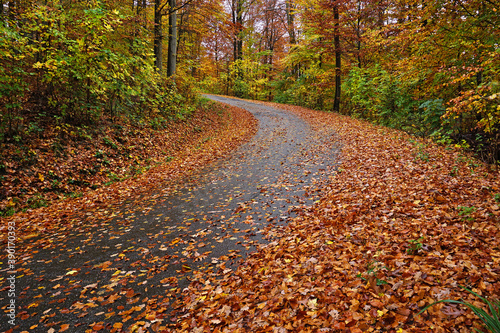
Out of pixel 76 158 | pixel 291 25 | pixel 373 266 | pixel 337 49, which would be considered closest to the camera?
pixel 373 266

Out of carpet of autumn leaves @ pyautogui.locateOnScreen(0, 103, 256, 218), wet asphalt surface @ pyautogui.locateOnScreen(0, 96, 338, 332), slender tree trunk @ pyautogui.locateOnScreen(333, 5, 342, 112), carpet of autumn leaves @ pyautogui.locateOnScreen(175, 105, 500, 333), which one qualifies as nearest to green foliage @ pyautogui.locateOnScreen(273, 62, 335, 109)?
slender tree trunk @ pyautogui.locateOnScreen(333, 5, 342, 112)

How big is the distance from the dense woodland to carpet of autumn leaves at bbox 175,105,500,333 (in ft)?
5.43

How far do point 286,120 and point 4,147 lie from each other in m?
13.3

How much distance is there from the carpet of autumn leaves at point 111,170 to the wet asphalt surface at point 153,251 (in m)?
0.67

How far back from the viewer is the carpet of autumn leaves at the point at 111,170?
6.24 meters

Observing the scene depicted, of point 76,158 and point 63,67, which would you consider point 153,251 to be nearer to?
point 76,158

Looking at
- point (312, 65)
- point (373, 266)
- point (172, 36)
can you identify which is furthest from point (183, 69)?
point (373, 266)

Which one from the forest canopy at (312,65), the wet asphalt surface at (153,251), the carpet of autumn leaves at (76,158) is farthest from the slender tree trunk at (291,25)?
the wet asphalt surface at (153,251)

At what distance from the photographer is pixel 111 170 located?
28.7 ft

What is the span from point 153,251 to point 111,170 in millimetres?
4970

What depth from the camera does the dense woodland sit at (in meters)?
6.87

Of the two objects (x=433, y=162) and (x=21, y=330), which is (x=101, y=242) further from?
(x=433, y=162)

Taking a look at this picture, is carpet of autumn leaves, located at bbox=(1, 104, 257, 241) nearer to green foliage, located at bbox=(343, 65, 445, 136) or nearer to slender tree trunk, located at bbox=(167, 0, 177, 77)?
slender tree trunk, located at bbox=(167, 0, 177, 77)

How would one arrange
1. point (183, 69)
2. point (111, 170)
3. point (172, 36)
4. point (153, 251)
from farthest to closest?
point (183, 69)
point (172, 36)
point (111, 170)
point (153, 251)
